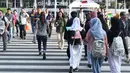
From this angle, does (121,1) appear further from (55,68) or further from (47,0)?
(55,68)

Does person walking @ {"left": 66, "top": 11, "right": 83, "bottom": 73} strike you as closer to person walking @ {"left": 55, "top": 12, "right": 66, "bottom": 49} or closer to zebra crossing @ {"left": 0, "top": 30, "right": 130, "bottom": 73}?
zebra crossing @ {"left": 0, "top": 30, "right": 130, "bottom": 73}

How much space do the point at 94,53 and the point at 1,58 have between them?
528 cm

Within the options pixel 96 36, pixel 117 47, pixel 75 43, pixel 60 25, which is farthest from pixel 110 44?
pixel 60 25

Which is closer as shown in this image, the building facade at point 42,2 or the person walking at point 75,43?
the person walking at point 75,43

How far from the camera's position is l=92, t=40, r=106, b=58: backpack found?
791 cm

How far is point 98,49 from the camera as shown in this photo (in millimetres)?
7934

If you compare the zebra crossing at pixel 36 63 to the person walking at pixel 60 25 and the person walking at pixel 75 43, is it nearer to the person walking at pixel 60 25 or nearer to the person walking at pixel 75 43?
the person walking at pixel 75 43

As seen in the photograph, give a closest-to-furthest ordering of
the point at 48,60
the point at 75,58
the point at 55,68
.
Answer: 1. the point at 75,58
2. the point at 55,68
3. the point at 48,60

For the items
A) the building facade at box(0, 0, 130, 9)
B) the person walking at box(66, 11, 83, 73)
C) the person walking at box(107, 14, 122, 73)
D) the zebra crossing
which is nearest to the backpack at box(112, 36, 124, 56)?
the person walking at box(107, 14, 122, 73)

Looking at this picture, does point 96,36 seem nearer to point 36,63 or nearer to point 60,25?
point 36,63

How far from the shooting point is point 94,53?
7.95 metres

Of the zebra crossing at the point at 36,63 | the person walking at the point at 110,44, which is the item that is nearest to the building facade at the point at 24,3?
the zebra crossing at the point at 36,63

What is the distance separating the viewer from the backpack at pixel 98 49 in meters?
7.91

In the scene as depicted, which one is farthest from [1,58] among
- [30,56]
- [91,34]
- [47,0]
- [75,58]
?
[47,0]
